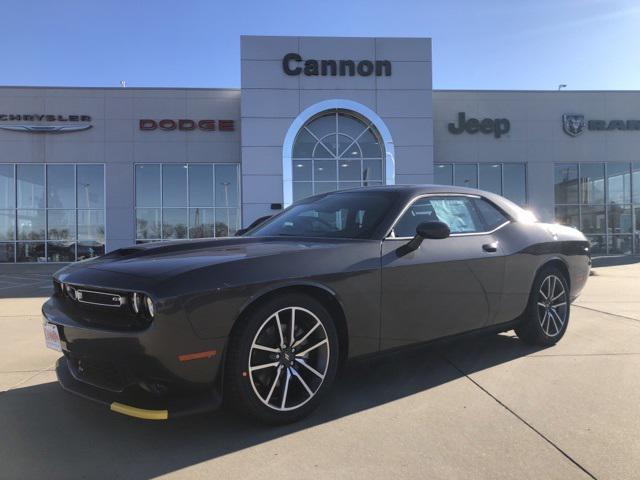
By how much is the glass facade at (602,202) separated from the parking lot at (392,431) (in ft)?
65.9

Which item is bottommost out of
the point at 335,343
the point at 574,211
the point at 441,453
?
the point at 441,453

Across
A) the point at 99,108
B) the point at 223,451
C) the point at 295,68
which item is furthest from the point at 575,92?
the point at 223,451

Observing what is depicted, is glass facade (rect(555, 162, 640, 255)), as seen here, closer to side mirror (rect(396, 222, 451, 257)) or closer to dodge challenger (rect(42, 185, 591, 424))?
dodge challenger (rect(42, 185, 591, 424))

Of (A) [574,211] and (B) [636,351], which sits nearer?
(B) [636,351]

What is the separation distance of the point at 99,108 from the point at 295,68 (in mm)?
8078

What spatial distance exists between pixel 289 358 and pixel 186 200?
18.8m

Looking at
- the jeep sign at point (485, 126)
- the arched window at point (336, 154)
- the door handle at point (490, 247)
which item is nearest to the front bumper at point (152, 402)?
the door handle at point (490, 247)

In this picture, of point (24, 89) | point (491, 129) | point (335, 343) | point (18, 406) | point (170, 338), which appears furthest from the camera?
point (491, 129)

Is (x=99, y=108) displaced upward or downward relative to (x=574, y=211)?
upward

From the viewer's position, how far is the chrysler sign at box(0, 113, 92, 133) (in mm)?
20266

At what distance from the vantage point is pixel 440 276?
3848 millimetres

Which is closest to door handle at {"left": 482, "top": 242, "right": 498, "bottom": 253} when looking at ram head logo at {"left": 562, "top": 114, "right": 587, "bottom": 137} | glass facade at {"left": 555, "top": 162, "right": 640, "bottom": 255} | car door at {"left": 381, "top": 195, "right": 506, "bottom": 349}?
car door at {"left": 381, "top": 195, "right": 506, "bottom": 349}

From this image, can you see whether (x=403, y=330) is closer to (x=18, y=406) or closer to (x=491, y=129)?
(x=18, y=406)

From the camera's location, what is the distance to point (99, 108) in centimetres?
2038
